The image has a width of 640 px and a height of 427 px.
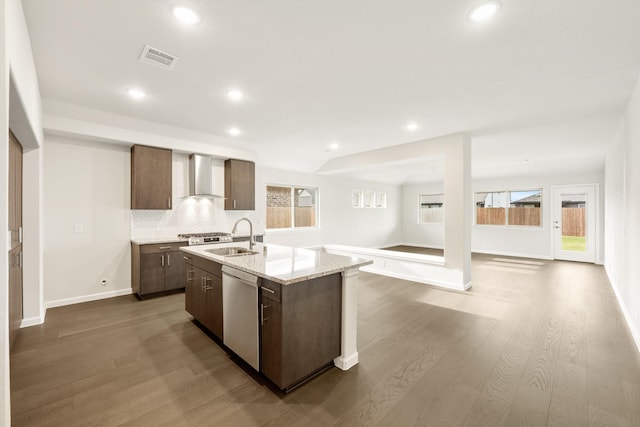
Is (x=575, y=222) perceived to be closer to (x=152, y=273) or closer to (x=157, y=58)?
(x=157, y=58)

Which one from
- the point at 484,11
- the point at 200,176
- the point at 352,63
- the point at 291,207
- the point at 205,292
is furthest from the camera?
the point at 291,207

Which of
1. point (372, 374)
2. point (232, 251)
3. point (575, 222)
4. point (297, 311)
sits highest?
point (575, 222)

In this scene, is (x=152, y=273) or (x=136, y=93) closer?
(x=136, y=93)

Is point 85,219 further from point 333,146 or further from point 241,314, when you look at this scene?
point 333,146

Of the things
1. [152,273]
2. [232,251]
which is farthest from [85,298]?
[232,251]

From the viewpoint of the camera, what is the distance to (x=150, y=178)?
14.0ft

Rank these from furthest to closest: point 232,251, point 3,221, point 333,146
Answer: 1. point 333,146
2. point 232,251
3. point 3,221

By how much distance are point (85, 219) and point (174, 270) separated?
1.41m

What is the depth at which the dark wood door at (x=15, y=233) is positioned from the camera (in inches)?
101

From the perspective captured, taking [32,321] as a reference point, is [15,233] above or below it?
above

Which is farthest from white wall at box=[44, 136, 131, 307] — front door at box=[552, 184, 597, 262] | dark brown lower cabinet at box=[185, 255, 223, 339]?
front door at box=[552, 184, 597, 262]

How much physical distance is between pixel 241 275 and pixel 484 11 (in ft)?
8.33

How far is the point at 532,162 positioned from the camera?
6.77 metres

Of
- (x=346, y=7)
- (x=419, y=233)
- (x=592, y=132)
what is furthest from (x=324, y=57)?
(x=419, y=233)
